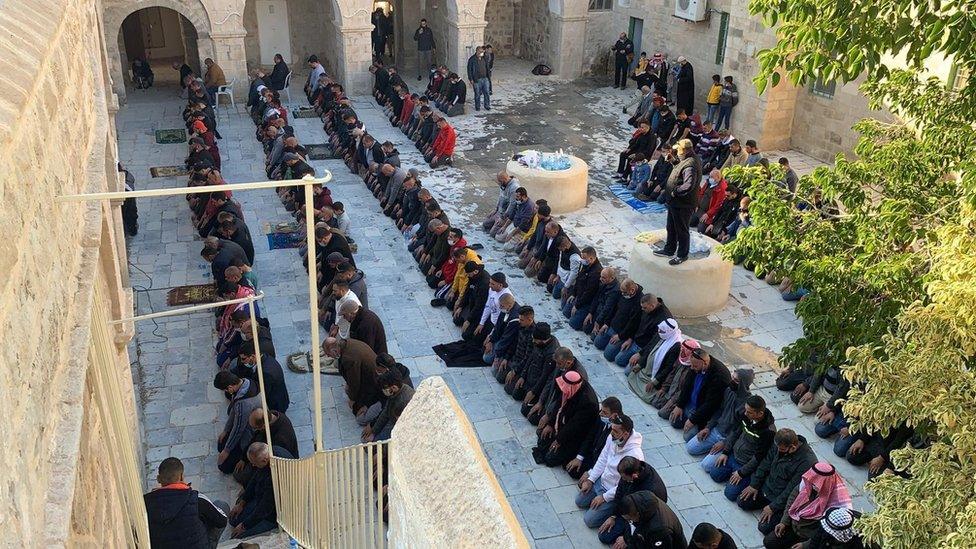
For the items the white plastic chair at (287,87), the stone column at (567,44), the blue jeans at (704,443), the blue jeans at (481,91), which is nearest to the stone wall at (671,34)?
the stone column at (567,44)

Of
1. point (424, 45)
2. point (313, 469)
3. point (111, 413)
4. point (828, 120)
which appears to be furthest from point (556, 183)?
point (111, 413)

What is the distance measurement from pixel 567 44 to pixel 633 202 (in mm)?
9355

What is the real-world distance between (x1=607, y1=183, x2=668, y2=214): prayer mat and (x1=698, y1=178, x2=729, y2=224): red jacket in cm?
128

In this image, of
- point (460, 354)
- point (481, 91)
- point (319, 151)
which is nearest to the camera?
point (460, 354)

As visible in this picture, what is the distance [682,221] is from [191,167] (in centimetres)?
812

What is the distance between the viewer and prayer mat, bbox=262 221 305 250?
12.7 meters

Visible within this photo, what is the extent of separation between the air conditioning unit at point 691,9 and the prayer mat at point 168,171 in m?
11.5

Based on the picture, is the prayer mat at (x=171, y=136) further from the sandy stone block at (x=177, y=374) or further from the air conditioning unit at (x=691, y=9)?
the air conditioning unit at (x=691, y=9)

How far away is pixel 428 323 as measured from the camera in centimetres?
1077

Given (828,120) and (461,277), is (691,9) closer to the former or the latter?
(828,120)

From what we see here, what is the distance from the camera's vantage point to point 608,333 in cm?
1009

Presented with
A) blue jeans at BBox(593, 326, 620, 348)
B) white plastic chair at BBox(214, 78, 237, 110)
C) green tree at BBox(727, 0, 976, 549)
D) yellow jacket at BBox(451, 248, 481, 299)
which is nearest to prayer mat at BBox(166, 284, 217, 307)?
yellow jacket at BBox(451, 248, 481, 299)

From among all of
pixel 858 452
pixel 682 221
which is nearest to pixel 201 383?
pixel 682 221

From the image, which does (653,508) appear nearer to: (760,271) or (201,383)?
(760,271)
